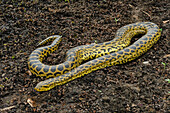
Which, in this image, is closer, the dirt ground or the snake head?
the dirt ground

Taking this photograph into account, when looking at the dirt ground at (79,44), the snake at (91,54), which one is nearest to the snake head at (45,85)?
the snake at (91,54)

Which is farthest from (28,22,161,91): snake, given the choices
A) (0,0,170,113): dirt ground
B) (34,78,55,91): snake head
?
(0,0,170,113): dirt ground

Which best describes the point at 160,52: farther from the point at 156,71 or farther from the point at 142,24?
the point at 142,24

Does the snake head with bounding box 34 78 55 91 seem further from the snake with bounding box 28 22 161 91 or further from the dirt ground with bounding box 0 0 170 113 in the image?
the dirt ground with bounding box 0 0 170 113

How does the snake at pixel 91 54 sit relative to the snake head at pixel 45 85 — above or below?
above

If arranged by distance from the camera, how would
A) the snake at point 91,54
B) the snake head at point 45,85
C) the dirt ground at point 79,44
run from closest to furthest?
the dirt ground at point 79,44, the snake head at point 45,85, the snake at point 91,54

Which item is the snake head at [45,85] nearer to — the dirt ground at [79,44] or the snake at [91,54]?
the snake at [91,54]
